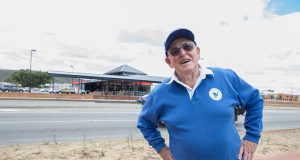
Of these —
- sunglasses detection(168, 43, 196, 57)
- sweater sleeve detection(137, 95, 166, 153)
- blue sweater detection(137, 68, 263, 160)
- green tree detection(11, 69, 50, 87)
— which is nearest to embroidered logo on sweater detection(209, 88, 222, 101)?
blue sweater detection(137, 68, 263, 160)

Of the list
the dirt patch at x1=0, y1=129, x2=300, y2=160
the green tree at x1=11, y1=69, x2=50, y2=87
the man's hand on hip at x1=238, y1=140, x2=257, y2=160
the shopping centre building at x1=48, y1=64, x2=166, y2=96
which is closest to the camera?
the man's hand on hip at x1=238, y1=140, x2=257, y2=160

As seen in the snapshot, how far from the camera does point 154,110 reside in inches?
104

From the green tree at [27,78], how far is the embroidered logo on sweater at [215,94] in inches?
3536

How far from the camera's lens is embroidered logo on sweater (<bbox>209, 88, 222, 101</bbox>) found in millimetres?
2406

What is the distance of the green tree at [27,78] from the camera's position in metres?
86.6

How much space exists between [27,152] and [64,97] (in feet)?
87.8

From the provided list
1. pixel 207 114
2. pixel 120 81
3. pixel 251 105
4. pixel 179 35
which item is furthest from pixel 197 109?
pixel 120 81

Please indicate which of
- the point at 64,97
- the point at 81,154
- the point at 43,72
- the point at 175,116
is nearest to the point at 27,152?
the point at 81,154

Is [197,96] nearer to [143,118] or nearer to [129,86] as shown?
[143,118]

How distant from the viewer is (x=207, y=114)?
7.68ft

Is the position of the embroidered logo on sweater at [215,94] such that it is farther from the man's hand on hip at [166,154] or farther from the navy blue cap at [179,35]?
the man's hand on hip at [166,154]

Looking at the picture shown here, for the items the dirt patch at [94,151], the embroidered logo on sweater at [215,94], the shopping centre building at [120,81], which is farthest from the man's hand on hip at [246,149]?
the shopping centre building at [120,81]

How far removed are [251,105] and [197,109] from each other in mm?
544

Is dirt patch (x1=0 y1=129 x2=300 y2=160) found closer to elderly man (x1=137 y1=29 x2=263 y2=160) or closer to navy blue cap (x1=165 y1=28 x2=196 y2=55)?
elderly man (x1=137 y1=29 x2=263 y2=160)
